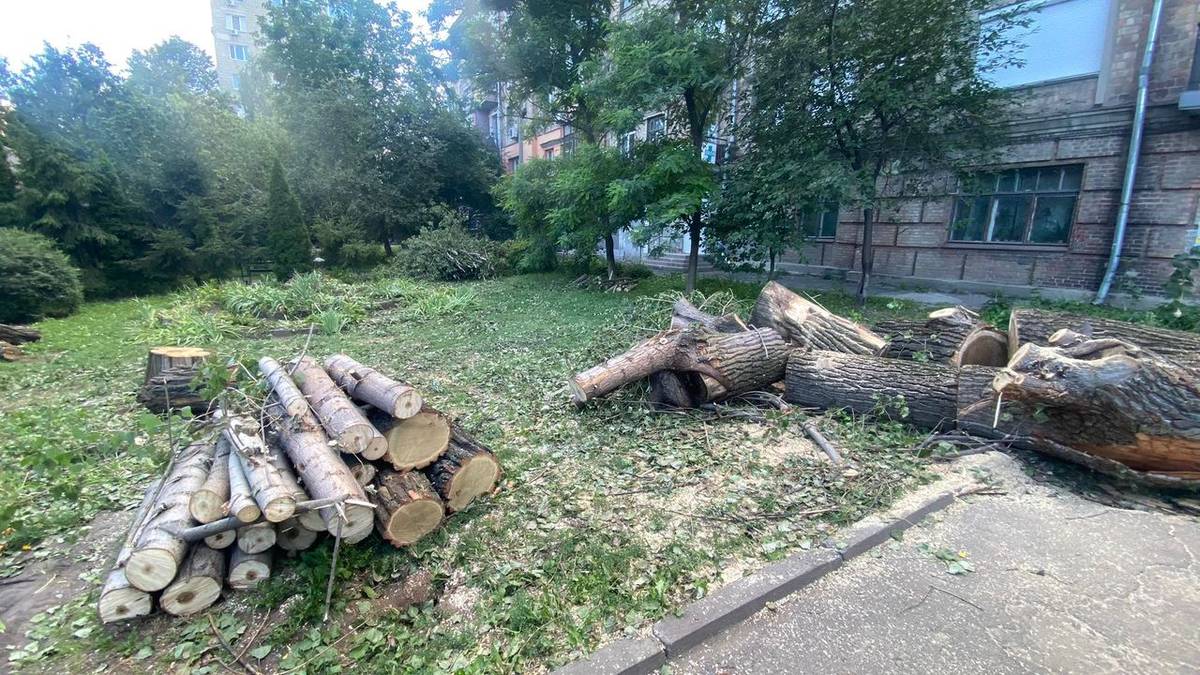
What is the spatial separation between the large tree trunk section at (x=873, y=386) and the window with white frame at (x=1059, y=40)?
8101 mm

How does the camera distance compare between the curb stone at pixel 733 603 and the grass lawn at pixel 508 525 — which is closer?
A: the curb stone at pixel 733 603

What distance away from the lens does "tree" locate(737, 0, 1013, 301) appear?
25.4 ft

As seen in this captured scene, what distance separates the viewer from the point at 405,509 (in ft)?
9.07

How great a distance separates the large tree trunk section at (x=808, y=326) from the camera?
5.25m

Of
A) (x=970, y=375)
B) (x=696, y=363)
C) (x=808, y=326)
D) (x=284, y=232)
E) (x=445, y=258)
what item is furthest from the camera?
(x=445, y=258)

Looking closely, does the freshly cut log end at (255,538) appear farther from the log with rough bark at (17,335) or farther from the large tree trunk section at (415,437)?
the log with rough bark at (17,335)

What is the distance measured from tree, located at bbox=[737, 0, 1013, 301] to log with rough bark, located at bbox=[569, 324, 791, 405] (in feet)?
14.2

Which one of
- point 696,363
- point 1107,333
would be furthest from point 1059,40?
point 696,363

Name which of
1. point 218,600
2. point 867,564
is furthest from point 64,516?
point 867,564

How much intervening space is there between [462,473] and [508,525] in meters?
0.43

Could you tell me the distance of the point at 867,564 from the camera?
2.74 m

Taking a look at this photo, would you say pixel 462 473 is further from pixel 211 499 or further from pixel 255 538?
pixel 211 499

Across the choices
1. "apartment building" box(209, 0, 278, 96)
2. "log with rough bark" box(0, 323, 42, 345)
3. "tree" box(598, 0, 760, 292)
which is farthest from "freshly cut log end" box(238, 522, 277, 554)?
"apartment building" box(209, 0, 278, 96)

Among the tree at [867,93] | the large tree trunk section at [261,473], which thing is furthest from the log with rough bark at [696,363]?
the tree at [867,93]
